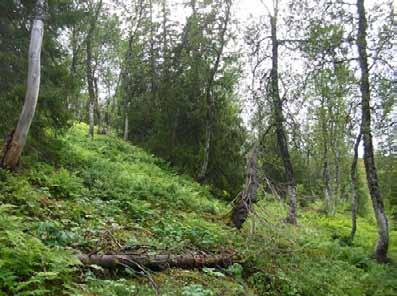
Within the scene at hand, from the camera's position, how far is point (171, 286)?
5.18 metres

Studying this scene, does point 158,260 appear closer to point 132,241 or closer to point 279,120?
point 132,241

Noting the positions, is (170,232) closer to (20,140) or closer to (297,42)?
(20,140)

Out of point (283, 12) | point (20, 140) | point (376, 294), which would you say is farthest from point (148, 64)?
point (376, 294)

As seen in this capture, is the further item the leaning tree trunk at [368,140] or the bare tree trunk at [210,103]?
the bare tree trunk at [210,103]

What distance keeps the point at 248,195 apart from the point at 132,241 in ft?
11.3

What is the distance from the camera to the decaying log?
5152 mm

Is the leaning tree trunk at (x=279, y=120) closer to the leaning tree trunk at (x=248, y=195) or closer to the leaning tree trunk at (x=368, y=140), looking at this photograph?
the leaning tree trunk at (x=368, y=140)

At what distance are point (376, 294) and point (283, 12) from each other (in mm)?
10525

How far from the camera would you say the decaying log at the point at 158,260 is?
515 centimetres

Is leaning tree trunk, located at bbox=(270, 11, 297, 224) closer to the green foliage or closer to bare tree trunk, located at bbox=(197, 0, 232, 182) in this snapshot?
bare tree trunk, located at bbox=(197, 0, 232, 182)

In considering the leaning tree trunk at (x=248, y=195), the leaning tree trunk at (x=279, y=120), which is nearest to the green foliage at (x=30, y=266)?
the leaning tree trunk at (x=248, y=195)

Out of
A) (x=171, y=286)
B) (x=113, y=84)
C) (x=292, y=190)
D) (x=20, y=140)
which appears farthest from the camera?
(x=113, y=84)

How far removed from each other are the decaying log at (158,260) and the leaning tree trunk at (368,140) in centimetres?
610

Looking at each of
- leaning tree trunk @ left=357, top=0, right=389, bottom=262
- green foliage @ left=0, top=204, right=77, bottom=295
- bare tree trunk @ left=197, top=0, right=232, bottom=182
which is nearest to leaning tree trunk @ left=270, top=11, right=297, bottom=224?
leaning tree trunk @ left=357, top=0, right=389, bottom=262
